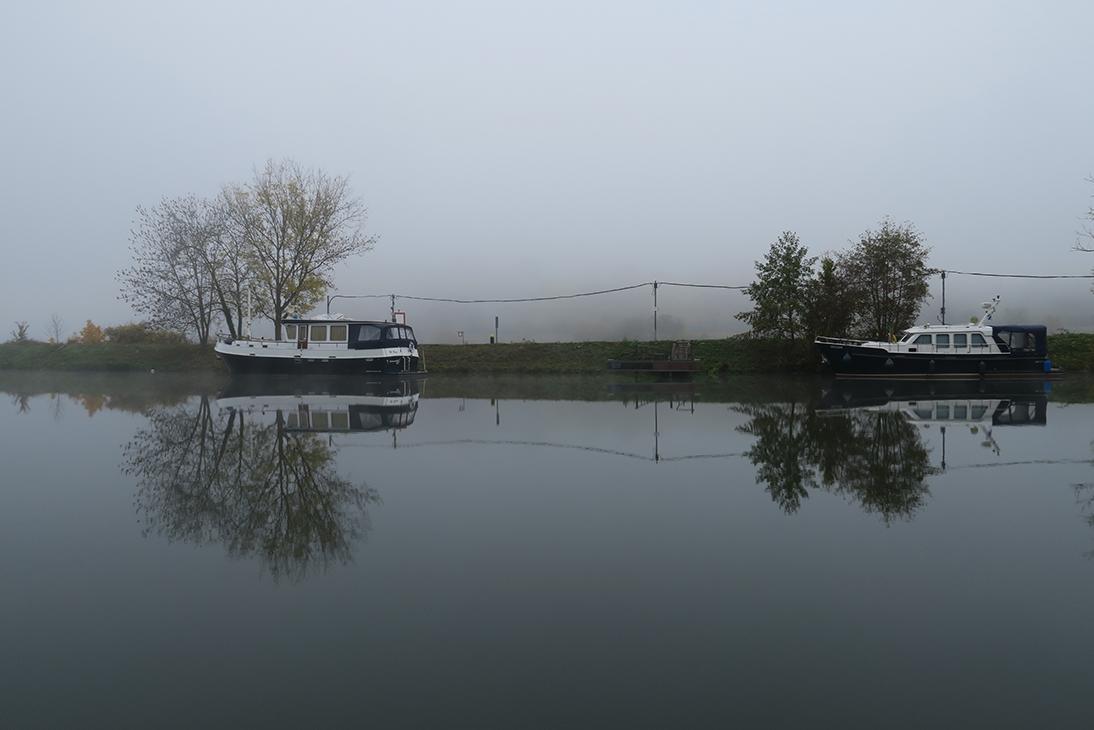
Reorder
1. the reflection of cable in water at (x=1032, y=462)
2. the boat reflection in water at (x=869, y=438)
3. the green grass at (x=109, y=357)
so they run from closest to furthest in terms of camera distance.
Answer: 1. the boat reflection in water at (x=869, y=438)
2. the reflection of cable in water at (x=1032, y=462)
3. the green grass at (x=109, y=357)

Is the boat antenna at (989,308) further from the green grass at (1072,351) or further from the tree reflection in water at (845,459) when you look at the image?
the tree reflection in water at (845,459)

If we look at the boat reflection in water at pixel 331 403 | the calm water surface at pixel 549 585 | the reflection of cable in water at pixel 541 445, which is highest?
the boat reflection in water at pixel 331 403

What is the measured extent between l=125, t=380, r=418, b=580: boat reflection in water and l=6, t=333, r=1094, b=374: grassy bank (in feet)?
64.3

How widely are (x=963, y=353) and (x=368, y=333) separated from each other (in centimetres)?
2378

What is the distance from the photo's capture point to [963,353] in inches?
1039

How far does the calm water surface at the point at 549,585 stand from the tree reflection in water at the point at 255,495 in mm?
51

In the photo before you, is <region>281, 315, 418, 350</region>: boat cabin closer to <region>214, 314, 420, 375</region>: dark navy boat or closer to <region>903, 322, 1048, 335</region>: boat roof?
<region>214, 314, 420, 375</region>: dark navy boat

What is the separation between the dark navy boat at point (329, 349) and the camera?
1107 inches

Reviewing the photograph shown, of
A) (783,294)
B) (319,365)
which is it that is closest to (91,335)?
(319,365)

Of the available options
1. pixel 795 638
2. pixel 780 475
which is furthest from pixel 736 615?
pixel 780 475

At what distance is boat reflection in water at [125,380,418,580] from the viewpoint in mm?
5508

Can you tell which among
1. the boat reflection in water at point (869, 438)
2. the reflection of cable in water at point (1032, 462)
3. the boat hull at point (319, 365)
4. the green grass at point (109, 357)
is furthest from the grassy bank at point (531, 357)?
the reflection of cable in water at point (1032, 462)

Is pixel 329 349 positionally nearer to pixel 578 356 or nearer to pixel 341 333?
pixel 341 333

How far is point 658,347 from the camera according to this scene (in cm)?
3484
